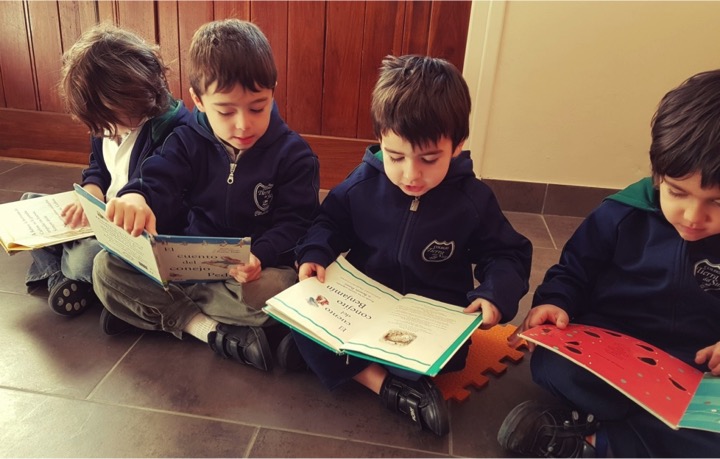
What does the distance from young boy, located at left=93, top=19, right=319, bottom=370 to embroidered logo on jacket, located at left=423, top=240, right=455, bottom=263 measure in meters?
0.27

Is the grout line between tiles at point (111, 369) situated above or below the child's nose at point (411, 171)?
below

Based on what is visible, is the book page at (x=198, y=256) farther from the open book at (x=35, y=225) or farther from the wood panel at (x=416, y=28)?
the wood panel at (x=416, y=28)

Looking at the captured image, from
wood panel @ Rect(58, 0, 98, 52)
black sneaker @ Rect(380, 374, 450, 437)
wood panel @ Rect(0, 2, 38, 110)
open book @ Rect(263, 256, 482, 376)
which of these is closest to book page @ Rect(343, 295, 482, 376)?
open book @ Rect(263, 256, 482, 376)

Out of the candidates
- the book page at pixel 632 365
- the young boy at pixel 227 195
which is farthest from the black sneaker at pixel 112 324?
the book page at pixel 632 365

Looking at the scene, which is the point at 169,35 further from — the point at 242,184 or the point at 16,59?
the point at 242,184

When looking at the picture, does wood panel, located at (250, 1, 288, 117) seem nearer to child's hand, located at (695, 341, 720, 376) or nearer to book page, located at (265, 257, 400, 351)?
book page, located at (265, 257, 400, 351)

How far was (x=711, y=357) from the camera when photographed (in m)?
0.87

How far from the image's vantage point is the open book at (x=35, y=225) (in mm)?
1154

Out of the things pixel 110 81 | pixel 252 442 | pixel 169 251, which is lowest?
pixel 252 442

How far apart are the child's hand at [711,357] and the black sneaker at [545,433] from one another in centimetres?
18

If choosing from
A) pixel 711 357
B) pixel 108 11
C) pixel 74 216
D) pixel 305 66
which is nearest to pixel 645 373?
pixel 711 357

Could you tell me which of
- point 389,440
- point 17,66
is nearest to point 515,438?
point 389,440

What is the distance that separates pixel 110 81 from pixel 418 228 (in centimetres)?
69

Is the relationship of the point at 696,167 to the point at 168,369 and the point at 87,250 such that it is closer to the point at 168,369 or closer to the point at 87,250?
the point at 168,369
